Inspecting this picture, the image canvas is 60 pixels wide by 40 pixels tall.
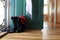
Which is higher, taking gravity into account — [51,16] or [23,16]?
[23,16]

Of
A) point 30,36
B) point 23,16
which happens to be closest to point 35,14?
point 23,16

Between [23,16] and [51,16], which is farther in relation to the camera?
[51,16]

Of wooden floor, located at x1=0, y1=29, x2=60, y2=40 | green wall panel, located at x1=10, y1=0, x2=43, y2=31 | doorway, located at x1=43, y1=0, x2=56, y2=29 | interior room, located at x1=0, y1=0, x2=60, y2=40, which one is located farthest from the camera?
doorway, located at x1=43, y1=0, x2=56, y2=29

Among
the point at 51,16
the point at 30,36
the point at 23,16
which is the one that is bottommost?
the point at 30,36

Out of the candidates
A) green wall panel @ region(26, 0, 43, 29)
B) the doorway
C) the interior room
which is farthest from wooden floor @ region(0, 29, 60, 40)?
the doorway

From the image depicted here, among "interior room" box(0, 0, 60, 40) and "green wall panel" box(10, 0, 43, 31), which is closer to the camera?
"interior room" box(0, 0, 60, 40)

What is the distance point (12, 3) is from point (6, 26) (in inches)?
21.8

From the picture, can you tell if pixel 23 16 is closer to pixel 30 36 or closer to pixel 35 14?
pixel 35 14

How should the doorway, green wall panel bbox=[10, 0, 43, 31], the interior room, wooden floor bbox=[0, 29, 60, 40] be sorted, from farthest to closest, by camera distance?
the doorway → green wall panel bbox=[10, 0, 43, 31] → the interior room → wooden floor bbox=[0, 29, 60, 40]

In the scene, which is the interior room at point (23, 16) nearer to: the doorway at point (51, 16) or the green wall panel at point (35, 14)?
the green wall panel at point (35, 14)

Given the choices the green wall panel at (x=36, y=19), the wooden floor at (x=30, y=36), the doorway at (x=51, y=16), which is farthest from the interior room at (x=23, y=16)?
the doorway at (x=51, y=16)

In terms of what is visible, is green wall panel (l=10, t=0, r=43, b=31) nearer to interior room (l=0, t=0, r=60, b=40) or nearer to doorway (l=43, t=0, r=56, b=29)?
interior room (l=0, t=0, r=60, b=40)

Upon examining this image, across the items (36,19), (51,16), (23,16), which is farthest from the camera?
(51,16)

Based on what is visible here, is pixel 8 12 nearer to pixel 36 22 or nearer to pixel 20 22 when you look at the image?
pixel 20 22
